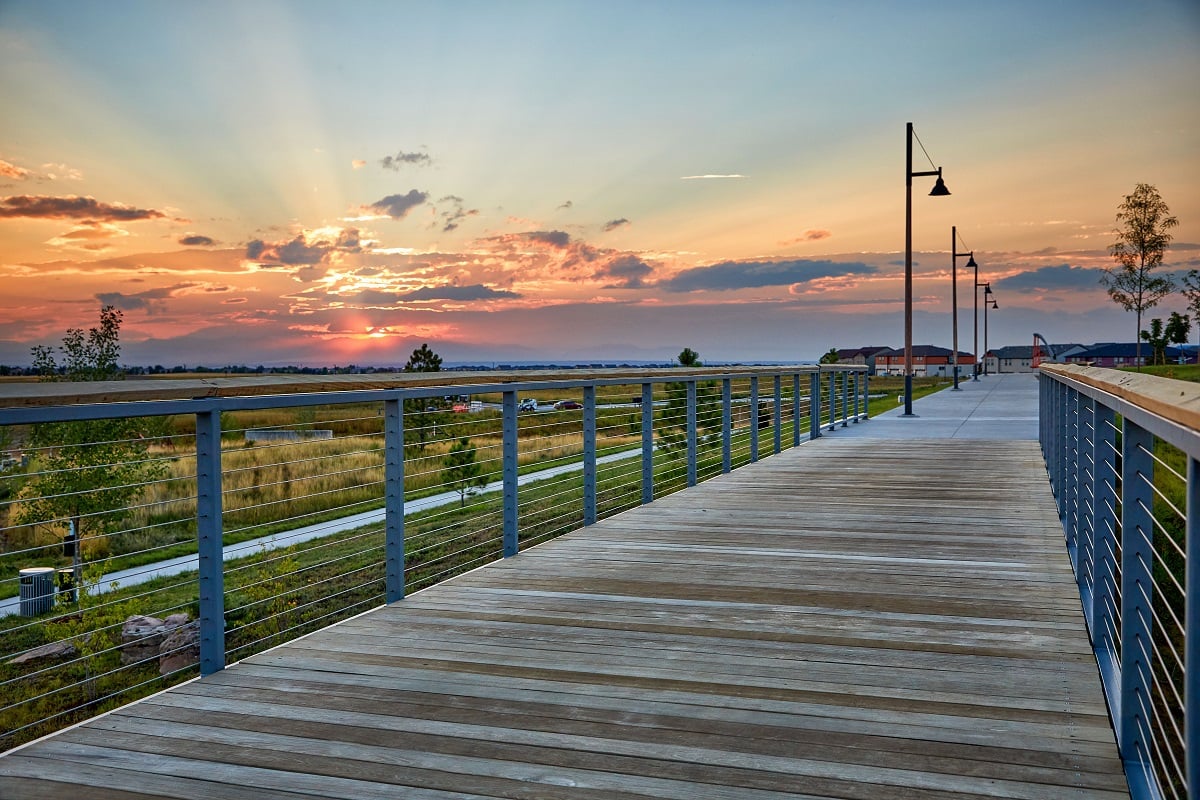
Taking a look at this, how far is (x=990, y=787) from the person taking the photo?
278 centimetres

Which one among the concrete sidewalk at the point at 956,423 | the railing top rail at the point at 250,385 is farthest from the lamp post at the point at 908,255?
the railing top rail at the point at 250,385

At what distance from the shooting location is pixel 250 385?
3619 mm

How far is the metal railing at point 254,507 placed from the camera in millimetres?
3920

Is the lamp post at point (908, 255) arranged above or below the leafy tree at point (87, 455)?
above

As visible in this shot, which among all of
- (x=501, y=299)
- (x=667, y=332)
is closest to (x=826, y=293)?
(x=667, y=332)

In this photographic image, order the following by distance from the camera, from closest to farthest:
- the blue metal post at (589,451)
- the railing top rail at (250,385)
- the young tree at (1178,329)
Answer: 1. the railing top rail at (250,385)
2. the blue metal post at (589,451)
3. the young tree at (1178,329)

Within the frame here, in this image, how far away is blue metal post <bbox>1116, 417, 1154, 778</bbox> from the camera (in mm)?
→ 2787

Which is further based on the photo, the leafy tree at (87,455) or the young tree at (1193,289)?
the young tree at (1193,289)

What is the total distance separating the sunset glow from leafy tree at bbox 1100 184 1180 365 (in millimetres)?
23218

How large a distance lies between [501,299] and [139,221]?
12233mm

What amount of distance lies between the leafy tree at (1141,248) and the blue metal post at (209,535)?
59.5 metres

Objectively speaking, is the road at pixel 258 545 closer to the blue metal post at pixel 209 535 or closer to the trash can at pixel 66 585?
the trash can at pixel 66 585

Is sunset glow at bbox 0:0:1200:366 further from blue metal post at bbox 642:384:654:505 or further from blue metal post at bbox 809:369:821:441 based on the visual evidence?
blue metal post at bbox 642:384:654:505

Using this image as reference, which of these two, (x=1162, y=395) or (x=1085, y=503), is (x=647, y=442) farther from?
(x=1162, y=395)
